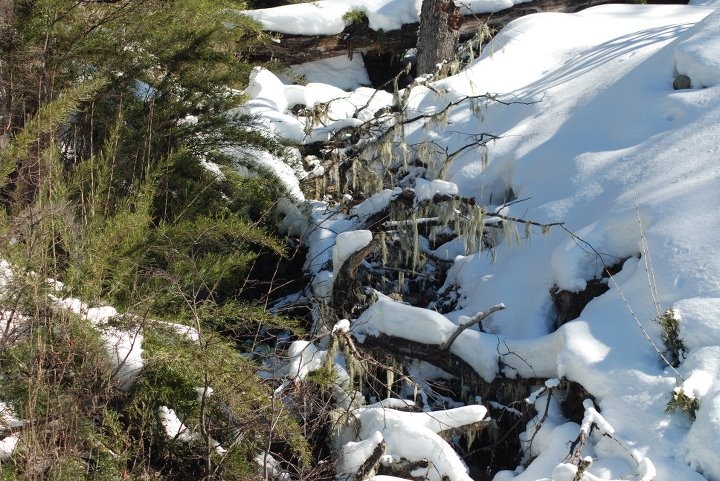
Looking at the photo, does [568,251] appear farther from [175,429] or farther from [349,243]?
[175,429]

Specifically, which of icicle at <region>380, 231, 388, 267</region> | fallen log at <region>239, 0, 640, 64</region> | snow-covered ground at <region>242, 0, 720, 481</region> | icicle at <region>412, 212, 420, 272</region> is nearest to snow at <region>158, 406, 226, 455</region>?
snow-covered ground at <region>242, 0, 720, 481</region>

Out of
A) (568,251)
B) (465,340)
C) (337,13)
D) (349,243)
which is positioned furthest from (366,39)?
(465,340)

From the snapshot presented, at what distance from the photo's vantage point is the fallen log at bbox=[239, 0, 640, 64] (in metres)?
8.77

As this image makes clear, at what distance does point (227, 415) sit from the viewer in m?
3.68

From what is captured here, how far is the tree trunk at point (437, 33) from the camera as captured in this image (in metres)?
8.28

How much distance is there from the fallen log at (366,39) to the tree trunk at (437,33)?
48 cm

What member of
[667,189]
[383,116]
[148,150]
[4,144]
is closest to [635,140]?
[667,189]

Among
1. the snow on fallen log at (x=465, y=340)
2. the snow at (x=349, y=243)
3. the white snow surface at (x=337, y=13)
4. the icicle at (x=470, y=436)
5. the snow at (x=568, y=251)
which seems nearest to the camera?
the snow at (x=568, y=251)

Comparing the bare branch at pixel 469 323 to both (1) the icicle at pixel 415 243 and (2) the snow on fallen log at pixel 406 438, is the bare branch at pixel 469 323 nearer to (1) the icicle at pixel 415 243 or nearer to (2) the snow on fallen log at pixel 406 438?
(2) the snow on fallen log at pixel 406 438

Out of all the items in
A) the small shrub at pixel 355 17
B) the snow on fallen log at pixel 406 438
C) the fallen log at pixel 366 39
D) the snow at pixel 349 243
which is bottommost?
the snow on fallen log at pixel 406 438

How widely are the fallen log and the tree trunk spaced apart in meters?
0.48

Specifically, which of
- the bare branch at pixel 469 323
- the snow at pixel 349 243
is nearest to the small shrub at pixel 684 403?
the bare branch at pixel 469 323

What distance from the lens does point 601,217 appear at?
4.91 meters

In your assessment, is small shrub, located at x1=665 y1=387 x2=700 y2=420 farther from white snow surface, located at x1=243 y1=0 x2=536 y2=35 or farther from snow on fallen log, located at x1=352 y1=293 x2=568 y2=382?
white snow surface, located at x1=243 y1=0 x2=536 y2=35
